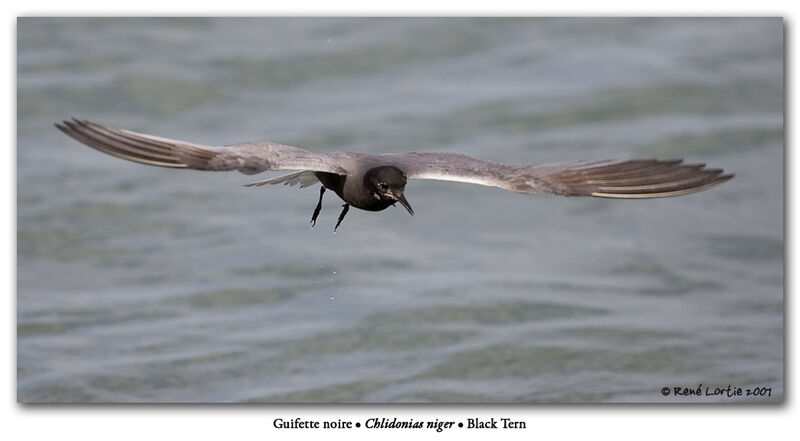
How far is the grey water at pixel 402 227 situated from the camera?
11.3m

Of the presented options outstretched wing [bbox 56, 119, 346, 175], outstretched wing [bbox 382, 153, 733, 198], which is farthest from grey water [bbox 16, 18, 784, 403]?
outstretched wing [bbox 56, 119, 346, 175]

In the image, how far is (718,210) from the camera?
13.6 m

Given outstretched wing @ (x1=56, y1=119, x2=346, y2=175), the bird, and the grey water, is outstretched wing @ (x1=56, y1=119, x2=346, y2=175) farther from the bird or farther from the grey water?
the grey water

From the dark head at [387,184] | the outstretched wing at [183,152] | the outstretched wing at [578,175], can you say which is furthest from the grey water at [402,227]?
the outstretched wing at [183,152]

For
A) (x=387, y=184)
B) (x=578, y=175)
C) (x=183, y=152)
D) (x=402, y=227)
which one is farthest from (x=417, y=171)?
(x=402, y=227)

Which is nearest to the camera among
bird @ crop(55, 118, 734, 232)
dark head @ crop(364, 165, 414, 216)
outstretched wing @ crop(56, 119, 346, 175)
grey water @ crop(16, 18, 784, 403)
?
outstretched wing @ crop(56, 119, 346, 175)

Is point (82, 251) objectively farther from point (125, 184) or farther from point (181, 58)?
point (181, 58)

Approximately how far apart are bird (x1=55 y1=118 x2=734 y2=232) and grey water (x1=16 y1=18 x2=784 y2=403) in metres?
2.61

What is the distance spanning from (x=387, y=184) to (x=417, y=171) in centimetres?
22

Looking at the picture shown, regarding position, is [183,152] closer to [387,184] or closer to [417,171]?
[387,184]

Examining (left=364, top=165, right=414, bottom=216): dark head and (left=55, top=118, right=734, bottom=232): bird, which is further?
(left=364, top=165, right=414, bottom=216): dark head

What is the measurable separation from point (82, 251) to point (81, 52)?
3490 millimetres

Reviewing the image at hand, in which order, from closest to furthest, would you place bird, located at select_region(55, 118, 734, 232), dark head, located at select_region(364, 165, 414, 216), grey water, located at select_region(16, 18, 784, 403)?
bird, located at select_region(55, 118, 734, 232) → dark head, located at select_region(364, 165, 414, 216) → grey water, located at select_region(16, 18, 784, 403)

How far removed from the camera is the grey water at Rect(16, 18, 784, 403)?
11.3 meters
